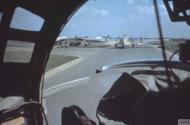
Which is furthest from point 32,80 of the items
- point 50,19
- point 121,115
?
point 121,115

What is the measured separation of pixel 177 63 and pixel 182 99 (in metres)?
1.01

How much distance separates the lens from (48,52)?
2342 millimetres

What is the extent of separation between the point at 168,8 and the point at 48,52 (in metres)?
0.80

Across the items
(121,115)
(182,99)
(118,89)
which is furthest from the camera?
(118,89)

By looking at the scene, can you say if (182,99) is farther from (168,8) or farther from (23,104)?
(23,104)

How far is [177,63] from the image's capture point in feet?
10.3

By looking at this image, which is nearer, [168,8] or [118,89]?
[168,8]

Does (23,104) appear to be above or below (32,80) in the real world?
below

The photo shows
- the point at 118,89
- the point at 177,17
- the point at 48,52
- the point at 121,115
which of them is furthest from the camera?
the point at 118,89

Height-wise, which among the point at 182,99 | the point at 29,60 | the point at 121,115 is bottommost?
the point at 121,115

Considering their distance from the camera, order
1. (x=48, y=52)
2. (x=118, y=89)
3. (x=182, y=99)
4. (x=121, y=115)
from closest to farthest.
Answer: (x=182, y=99) → (x=48, y=52) → (x=121, y=115) → (x=118, y=89)

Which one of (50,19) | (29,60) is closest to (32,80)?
(29,60)

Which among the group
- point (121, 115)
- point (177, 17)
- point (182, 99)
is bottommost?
point (121, 115)

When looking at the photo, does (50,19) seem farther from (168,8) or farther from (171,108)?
(171,108)
